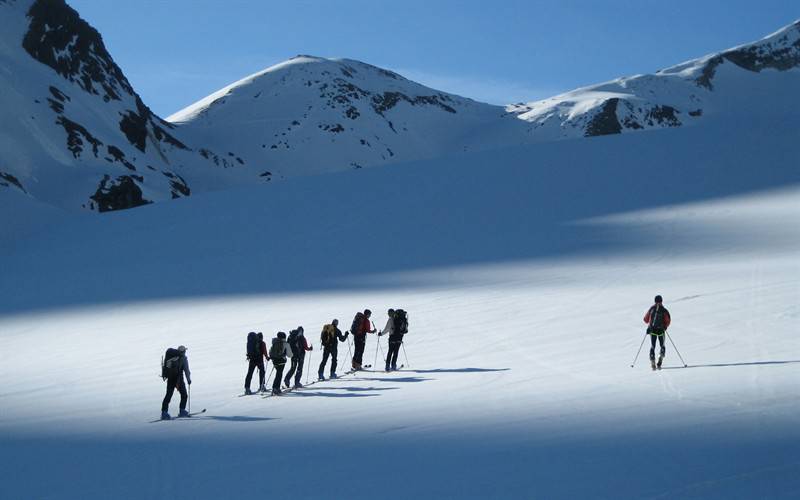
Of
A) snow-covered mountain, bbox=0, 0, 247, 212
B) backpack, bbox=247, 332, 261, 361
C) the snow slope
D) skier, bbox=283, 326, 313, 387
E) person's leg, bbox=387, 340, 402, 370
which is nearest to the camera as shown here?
the snow slope

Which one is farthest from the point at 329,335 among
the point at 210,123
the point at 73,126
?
the point at 210,123

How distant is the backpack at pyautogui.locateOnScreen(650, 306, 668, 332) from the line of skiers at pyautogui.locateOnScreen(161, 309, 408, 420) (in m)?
4.08

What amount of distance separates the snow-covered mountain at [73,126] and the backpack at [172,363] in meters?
45.4

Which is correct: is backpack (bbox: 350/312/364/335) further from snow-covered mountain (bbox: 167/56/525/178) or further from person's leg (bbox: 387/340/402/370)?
snow-covered mountain (bbox: 167/56/525/178)

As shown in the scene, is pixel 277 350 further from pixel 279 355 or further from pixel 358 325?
pixel 358 325

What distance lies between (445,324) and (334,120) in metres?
130

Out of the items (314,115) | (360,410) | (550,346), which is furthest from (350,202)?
(314,115)

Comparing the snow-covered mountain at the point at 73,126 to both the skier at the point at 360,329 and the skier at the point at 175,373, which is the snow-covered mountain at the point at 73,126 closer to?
the skier at the point at 360,329

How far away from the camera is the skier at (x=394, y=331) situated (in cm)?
1434

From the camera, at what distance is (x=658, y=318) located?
1251cm

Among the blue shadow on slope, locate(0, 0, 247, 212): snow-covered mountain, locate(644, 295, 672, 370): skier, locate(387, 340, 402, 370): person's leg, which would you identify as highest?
locate(0, 0, 247, 212): snow-covered mountain

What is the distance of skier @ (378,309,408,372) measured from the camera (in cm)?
1434

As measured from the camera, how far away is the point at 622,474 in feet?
23.5

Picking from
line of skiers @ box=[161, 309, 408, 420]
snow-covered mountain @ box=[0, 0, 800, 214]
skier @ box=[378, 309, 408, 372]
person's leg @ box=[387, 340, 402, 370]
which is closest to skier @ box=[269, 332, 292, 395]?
line of skiers @ box=[161, 309, 408, 420]
